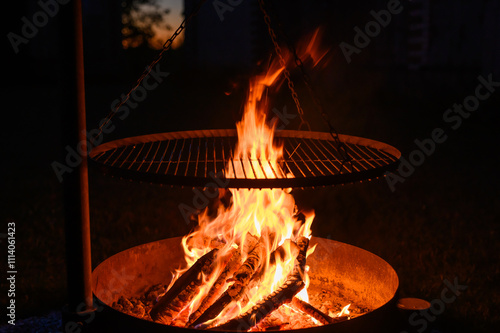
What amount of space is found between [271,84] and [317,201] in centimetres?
255

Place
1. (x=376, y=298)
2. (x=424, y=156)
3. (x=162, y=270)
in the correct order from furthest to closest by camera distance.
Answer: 1. (x=424, y=156)
2. (x=162, y=270)
3. (x=376, y=298)

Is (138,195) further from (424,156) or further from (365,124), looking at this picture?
(365,124)

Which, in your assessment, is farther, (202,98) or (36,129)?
(202,98)

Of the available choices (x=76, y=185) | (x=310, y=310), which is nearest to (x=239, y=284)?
(x=310, y=310)

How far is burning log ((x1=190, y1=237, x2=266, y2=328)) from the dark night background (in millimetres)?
565

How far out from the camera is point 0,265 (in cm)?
370

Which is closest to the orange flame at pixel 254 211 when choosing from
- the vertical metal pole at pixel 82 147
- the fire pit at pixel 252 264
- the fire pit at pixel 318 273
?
the fire pit at pixel 252 264

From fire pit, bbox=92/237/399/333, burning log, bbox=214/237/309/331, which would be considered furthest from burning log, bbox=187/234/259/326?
fire pit, bbox=92/237/399/333

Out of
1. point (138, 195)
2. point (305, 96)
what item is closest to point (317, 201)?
point (138, 195)

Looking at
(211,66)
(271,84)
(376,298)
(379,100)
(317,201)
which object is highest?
(211,66)

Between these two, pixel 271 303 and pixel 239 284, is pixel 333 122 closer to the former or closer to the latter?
pixel 239 284

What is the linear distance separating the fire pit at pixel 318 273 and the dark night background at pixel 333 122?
15.3 inches

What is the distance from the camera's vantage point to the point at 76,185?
2098mm

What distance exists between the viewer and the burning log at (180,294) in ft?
7.56
